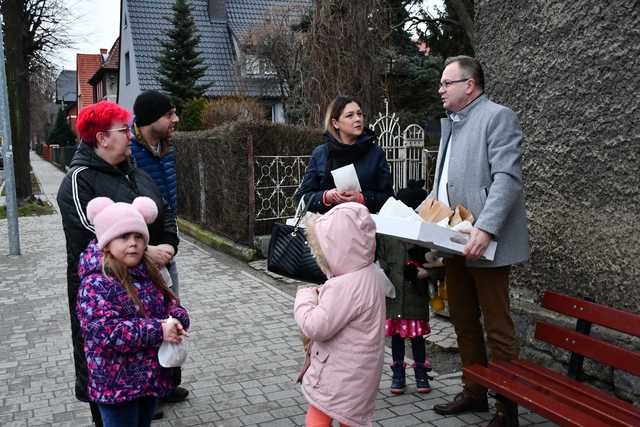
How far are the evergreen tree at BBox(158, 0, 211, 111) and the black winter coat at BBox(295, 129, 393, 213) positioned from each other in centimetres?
2196

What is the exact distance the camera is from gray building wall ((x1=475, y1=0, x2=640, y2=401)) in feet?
12.3

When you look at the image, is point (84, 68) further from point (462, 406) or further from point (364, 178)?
point (462, 406)

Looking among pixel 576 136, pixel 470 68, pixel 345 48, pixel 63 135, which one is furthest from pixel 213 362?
pixel 63 135

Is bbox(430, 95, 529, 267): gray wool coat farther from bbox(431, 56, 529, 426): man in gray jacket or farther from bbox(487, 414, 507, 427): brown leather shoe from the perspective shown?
bbox(487, 414, 507, 427): brown leather shoe

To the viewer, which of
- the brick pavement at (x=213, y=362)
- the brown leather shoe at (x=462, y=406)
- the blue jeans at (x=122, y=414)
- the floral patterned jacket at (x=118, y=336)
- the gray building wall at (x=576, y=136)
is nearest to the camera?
the floral patterned jacket at (x=118, y=336)

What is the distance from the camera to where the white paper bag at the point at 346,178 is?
3.98 meters

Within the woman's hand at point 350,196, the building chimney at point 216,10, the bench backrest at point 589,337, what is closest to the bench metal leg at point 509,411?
the bench backrest at point 589,337

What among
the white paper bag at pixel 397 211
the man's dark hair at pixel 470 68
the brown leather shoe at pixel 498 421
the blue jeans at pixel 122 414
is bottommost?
the brown leather shoe at pixel 498 421

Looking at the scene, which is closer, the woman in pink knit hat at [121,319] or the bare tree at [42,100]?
the woman in pink knit hat at [121,319]

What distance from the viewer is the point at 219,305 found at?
6.91m

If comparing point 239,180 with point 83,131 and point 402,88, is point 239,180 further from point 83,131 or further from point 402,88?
point 402,88

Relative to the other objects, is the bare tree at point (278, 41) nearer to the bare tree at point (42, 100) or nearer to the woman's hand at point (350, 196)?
the bare tree at point (42, 100)

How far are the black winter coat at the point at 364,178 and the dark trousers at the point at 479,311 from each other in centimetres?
65

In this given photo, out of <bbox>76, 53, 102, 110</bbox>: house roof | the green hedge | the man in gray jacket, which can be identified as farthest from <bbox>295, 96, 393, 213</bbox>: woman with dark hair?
<bbox>76, 53, 102, 110</bbox>: house roof
